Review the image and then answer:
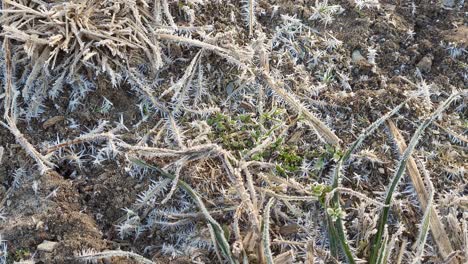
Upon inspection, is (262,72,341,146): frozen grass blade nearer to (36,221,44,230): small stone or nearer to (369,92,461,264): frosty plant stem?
(369,92,461,264): frosty plant stem

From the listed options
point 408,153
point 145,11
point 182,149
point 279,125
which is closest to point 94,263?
point 182,149

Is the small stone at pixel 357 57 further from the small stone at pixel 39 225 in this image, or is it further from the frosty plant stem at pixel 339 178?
the small stone at pixel 39 225

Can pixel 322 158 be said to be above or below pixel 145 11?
below

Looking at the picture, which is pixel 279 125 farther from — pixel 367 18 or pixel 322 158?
pixel 367 18

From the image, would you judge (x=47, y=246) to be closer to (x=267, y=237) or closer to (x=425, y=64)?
(x=267, y=237)

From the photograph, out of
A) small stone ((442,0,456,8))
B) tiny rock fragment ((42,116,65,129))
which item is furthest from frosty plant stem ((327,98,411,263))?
tiny rock fragment ((42,116,65,129))

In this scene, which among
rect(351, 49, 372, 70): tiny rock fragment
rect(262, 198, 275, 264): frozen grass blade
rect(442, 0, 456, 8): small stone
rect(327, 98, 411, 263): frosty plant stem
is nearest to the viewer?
rect(262, 198, 275, 264): frozen grass blade

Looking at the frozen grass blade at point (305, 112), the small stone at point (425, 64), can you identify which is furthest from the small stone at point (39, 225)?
the small stone at point (425, 64)

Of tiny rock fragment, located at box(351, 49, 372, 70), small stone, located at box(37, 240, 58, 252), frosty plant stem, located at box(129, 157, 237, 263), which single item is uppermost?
tiny rock fragment, located at box(351, 49, 372, 70)
